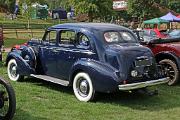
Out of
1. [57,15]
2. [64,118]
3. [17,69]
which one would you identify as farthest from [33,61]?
[57,15]

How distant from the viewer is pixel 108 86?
8297 millimetres

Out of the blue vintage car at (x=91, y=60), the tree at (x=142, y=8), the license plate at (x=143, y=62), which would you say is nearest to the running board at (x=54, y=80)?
the blue vintage car at (x=91, y=60)

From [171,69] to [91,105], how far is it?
3.35m

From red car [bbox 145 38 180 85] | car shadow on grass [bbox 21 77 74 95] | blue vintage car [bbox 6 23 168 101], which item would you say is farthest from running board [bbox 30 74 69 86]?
red car [bbox 145 38 180 85]

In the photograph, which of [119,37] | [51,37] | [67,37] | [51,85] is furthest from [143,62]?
[51,85]

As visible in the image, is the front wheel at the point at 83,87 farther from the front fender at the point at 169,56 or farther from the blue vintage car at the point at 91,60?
the front fender at the point at 169,56

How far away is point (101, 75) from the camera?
8.38 m

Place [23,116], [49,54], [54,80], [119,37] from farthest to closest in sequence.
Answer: [49,54]
[54,80]
[119,37]
[23,116]

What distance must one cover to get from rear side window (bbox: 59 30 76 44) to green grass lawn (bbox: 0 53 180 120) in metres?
1.18

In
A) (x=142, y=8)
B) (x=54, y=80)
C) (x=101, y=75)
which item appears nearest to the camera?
(x=101, y=75)

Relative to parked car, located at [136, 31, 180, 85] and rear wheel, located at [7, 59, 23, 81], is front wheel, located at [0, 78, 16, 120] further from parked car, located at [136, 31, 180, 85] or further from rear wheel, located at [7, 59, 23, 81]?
parked car, located at [136, 31, 180, 85]

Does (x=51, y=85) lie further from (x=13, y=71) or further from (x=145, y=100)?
(x=145, y=100)

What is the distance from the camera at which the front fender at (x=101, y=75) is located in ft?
27.1

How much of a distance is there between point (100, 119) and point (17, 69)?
4055 mm
